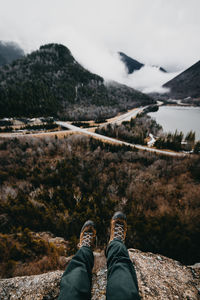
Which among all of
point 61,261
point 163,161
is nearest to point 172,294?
point 61,261

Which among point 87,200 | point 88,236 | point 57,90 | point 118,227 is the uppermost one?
point 57,90

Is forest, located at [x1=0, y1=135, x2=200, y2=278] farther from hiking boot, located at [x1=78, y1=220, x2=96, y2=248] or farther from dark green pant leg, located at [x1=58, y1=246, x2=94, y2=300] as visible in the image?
dark green pant leg, located at [x1=58, y1=246, x2=94, y2=300]

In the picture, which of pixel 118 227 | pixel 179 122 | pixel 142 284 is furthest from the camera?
pixel 179 122

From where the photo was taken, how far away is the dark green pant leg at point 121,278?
229 cm

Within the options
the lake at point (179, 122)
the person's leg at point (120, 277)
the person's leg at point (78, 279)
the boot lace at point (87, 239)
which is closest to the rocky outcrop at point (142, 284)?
the boot lace at point (87, 239)

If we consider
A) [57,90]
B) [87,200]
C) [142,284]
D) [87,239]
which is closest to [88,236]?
[87,239]

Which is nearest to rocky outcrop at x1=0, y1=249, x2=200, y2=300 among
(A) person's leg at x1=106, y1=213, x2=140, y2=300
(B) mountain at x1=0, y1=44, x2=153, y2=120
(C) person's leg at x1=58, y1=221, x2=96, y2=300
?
(C) person's leg at x1=58, y1=221, x2=96, y2=300

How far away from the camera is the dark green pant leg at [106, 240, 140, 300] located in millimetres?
2287

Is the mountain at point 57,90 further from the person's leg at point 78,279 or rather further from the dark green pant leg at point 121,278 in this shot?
the dark green pant leg at point 121,278

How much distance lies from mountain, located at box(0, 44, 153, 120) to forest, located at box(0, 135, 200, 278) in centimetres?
3230

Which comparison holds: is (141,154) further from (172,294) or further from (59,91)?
(59,91)

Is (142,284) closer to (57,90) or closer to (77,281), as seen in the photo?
(77,281)

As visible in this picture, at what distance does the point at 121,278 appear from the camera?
2.54 metres

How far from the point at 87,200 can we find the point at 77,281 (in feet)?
23.7
